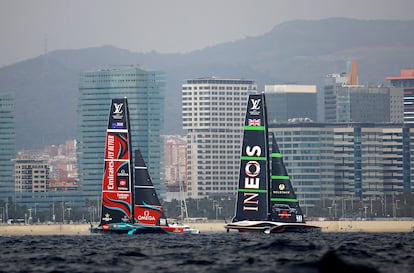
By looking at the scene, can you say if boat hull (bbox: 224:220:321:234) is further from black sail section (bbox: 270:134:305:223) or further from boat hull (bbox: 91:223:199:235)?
boat hull (bbox: 91:223:199:235)

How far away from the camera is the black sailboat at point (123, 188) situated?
463 feet

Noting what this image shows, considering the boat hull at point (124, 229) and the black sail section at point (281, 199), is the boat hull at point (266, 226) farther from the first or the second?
the boat hull at point (124, 229)

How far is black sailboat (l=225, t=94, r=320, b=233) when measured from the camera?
138 metres

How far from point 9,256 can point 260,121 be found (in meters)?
51.6

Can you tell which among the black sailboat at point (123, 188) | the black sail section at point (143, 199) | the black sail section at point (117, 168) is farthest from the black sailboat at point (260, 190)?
the black sail section at point (143, 199)

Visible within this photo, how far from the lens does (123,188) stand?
143 m

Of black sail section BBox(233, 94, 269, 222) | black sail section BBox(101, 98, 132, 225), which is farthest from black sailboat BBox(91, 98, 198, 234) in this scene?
black sail section BBox(233, 94, 269, 222)

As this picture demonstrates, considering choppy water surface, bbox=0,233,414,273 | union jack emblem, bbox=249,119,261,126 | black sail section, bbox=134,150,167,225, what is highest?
union jack emblem, bbox=249,119,261,126

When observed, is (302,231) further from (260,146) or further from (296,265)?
(296,265)

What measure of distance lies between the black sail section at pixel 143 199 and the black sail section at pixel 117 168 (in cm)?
384

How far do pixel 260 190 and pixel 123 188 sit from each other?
1404 centimetres

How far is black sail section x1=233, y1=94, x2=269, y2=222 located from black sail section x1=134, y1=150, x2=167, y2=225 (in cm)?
1193

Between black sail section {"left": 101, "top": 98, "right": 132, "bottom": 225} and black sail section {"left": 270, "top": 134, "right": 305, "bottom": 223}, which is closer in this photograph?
black sail section {"left": 270, "top": 134, "right": 305, "bottom": 223}

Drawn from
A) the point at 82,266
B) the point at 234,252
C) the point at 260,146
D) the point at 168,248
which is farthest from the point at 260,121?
the point at 82,266
